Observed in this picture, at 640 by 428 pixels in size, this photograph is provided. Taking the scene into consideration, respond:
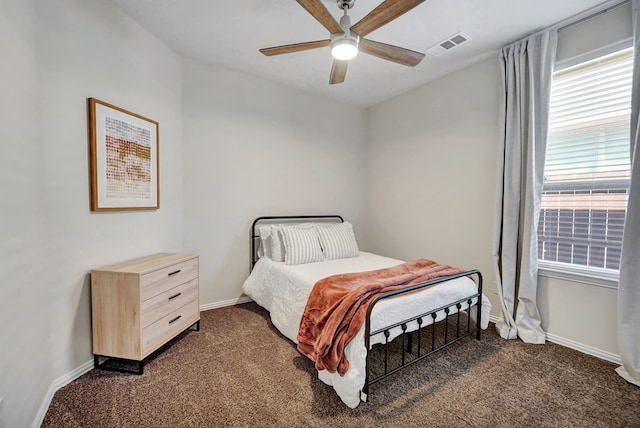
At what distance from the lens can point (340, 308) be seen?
179cm

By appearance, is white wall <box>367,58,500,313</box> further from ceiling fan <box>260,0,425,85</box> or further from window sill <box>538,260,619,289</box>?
ceiling fan <box>260,0,425,85</box>

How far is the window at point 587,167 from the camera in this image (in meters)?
2.14

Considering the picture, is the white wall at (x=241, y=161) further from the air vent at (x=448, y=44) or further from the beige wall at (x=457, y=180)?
the air vent at (x=448, y=44)

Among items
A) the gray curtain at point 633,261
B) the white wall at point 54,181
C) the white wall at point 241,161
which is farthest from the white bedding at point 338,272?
the white wall at point 54,181

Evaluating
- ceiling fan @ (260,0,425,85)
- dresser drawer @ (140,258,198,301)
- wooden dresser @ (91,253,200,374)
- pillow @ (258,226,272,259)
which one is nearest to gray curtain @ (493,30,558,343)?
ceiling fan @ (260,0,425,85)

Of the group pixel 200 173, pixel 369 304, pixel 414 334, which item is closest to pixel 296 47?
pixel 200 173

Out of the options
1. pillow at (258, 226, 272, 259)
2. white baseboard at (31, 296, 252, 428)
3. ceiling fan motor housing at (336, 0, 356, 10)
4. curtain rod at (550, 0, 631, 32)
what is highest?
curtain rod at (550, 0, 631, 32)

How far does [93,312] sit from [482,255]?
3484 mm

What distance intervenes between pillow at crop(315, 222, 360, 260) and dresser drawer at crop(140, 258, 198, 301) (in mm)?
1400

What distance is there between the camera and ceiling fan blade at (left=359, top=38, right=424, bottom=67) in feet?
6.42

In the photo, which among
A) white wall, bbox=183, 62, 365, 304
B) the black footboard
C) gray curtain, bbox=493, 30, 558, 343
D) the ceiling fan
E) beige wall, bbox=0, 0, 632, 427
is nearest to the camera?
beige wall, bbox=0, 0, 632, 427

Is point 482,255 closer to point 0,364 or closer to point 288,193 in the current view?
point 288,193

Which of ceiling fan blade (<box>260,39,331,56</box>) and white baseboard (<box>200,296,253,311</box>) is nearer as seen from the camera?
ceiling fan blade (<box>260,39,331,56</box>)

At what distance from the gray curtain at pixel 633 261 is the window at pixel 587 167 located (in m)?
0.20
